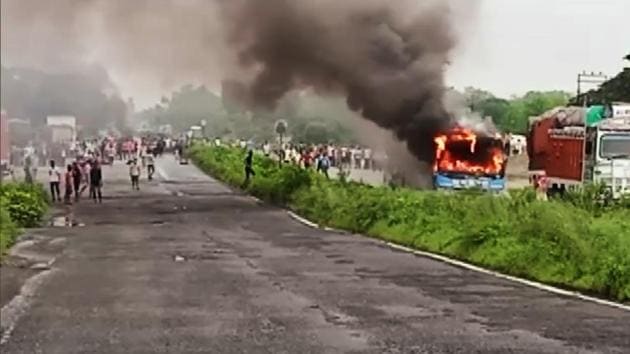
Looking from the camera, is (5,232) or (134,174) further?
(134,174)

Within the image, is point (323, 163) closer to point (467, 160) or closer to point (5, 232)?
point (467, 160)

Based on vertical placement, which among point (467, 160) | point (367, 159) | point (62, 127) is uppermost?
point (62, 127)

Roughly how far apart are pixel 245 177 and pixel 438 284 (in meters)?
30.4

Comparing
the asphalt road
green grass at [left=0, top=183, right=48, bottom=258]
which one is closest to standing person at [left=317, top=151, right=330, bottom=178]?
green grass at [left=0, top=183, right=48, bottom=258]

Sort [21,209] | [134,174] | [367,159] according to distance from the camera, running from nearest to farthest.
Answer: [21,209]
[367,159]
[134,174]

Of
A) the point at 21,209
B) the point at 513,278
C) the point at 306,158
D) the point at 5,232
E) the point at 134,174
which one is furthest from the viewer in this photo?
the point at 306,158

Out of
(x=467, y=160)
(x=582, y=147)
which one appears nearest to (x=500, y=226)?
(x=582, y=147)

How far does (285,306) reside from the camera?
11945 mm

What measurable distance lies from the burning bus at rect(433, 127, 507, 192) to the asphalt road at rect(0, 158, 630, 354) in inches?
419

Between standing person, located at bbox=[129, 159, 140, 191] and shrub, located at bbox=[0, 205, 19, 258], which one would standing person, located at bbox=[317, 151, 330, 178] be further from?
shrub, located at bbox=[0, 205, 19, 258]

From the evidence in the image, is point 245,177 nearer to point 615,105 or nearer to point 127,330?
point 615,105

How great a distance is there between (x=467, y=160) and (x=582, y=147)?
3.44 metres

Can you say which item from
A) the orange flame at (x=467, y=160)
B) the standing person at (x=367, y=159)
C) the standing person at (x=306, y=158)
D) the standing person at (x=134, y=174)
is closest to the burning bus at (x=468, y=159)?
the orange flame at (x=467, y=160)

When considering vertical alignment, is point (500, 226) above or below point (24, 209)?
above
